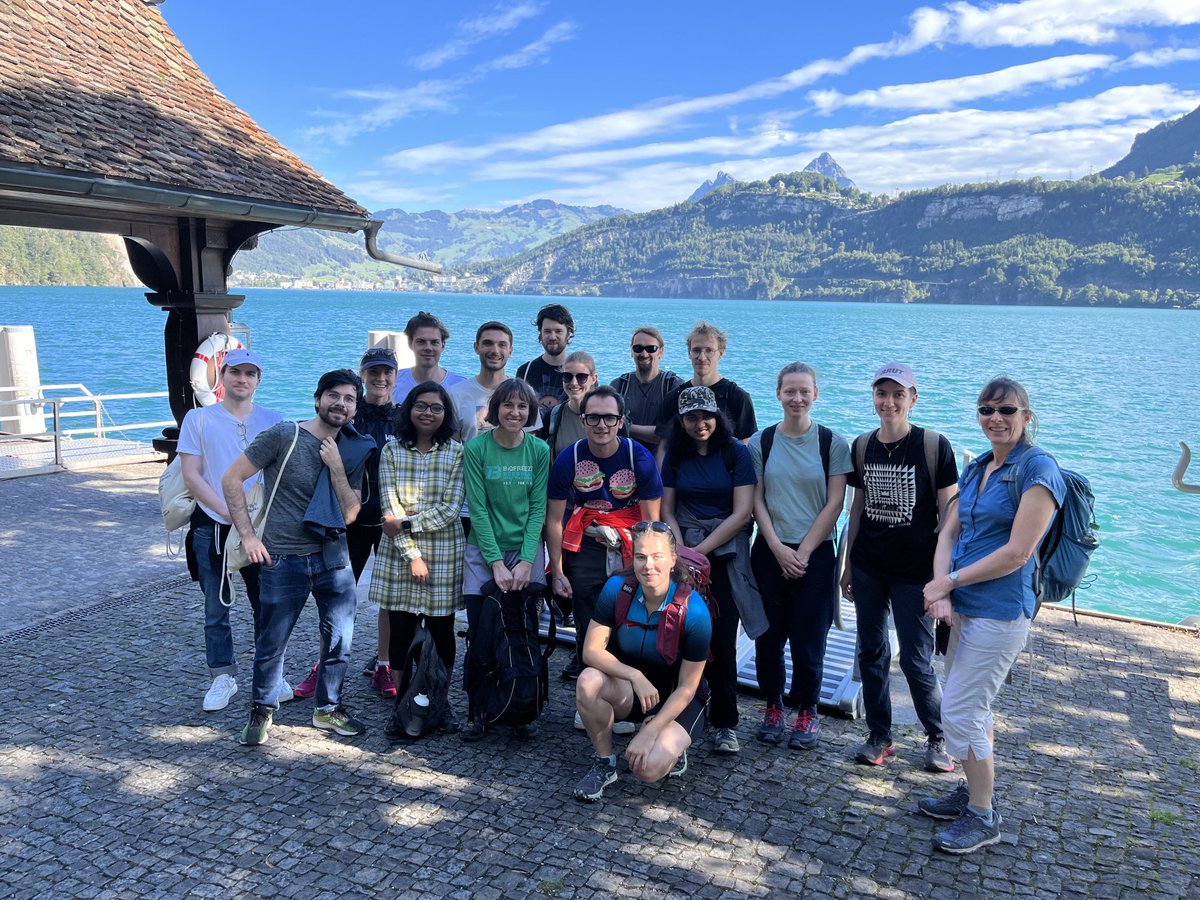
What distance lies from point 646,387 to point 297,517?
208cm

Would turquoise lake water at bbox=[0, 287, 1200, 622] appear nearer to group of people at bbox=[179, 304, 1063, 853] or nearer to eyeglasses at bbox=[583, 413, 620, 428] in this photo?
group of people at bbox=[179, 304, 1063, 853]

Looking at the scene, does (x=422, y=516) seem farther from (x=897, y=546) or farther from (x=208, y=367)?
(x=208, y=367)

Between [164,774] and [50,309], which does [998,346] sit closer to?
[164,774]

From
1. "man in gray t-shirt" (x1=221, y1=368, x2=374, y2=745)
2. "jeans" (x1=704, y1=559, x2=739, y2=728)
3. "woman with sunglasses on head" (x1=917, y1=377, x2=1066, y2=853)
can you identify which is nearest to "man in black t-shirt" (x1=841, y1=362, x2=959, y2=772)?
"woman with sunglasses on head" (x1=917, y1=377, x2=1066, y2=853)

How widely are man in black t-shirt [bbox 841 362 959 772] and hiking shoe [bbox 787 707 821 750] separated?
241 mm

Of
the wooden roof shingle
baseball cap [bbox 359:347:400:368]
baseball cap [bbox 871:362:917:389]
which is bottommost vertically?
baseball cap [bbox 871:362:917:389]

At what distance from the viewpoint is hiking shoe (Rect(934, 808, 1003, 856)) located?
3.28 metres

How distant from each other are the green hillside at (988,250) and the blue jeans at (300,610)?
528ft

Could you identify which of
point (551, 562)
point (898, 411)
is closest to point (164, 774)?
point (551, 562)

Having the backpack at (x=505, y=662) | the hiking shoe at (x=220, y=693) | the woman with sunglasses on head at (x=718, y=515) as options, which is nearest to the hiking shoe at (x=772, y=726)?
the woman with sunglasses on head at (x=718, y=515)

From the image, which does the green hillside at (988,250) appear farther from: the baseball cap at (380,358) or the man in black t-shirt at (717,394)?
the baseball cap at (380,358)

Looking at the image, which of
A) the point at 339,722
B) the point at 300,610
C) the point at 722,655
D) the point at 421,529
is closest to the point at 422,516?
the point at 421,529

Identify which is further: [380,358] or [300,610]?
[380,358]

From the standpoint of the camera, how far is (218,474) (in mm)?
4281
